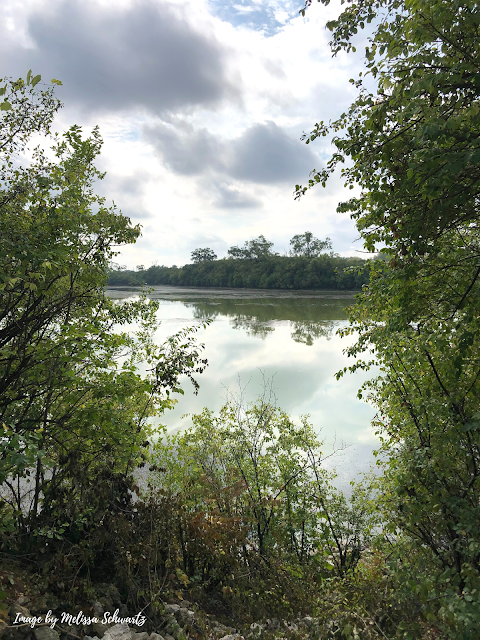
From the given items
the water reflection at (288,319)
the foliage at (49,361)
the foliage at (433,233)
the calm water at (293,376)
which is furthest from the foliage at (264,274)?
the foliage at (49,361)

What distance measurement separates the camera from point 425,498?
13.4 ft

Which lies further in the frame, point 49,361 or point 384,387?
point 384,387

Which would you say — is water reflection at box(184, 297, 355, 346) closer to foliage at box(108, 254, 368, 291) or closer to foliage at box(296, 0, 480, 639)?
foliage at box(108, 254, 368, 291)

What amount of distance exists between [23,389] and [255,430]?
18.8ft

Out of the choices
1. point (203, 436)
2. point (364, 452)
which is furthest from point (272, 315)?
point (203, 436)

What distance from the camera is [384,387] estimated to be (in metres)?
6.76

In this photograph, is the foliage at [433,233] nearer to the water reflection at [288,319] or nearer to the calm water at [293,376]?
the calm water at [293,376]

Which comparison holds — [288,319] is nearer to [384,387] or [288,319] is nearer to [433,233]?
[384,387]

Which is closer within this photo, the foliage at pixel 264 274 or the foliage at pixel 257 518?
the foliage at pixel 257 518

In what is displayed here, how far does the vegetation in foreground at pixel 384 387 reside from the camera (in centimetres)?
332

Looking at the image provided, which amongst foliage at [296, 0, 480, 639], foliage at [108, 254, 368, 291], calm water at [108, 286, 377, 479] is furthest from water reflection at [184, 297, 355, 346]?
foliage at [296, 0, 480, 639]

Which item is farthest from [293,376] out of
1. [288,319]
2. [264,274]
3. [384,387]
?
[264,274]

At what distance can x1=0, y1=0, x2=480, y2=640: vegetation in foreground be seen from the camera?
10.9ft

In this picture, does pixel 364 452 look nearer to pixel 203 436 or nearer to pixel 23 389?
pixel 203 436
